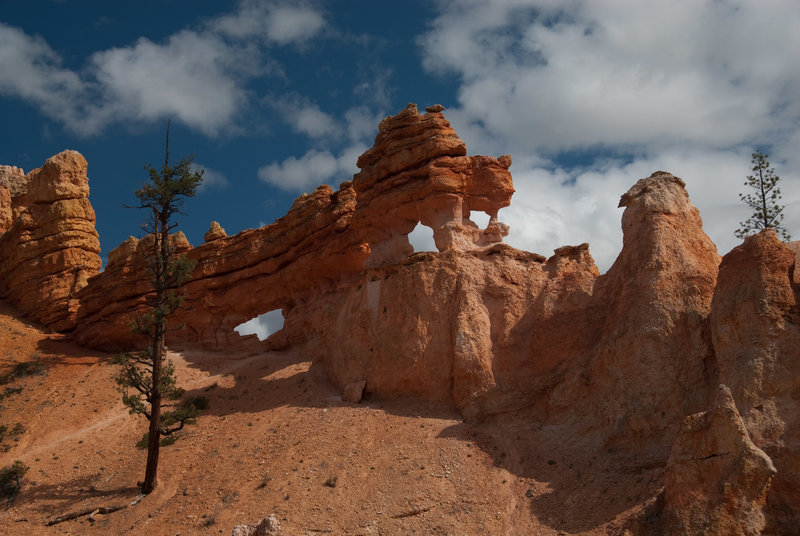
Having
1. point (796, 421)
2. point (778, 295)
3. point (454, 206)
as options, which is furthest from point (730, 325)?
point (454, 206)

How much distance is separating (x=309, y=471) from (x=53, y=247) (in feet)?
83.0

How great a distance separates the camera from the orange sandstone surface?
1270 centimetres

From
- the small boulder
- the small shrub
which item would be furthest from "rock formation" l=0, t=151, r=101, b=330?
the small boulder

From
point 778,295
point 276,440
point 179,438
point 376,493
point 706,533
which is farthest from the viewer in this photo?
point 179,438

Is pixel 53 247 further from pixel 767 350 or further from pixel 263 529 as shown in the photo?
pixel 767 350

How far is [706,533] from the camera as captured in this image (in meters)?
10.7

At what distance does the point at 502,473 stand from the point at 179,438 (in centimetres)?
1097

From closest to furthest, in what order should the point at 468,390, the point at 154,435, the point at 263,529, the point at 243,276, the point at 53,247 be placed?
the point at 263,529 → the point at 468,390 → the point at 154,435 → the point at 243,276 → the point at 53,247

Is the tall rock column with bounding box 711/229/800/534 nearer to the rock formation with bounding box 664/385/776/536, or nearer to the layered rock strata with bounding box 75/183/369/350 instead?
the rock formation with bounding box 664/385/776/536

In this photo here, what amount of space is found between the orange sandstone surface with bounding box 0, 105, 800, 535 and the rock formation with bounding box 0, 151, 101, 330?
4.78 meters

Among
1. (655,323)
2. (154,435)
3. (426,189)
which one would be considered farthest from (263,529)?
(426,189)

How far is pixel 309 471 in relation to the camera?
17344 mm

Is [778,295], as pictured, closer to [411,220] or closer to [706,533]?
[706,533]

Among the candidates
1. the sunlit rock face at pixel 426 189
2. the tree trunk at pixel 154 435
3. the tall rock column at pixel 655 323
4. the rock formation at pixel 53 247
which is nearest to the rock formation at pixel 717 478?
the tall rock column at pixel 655 323
